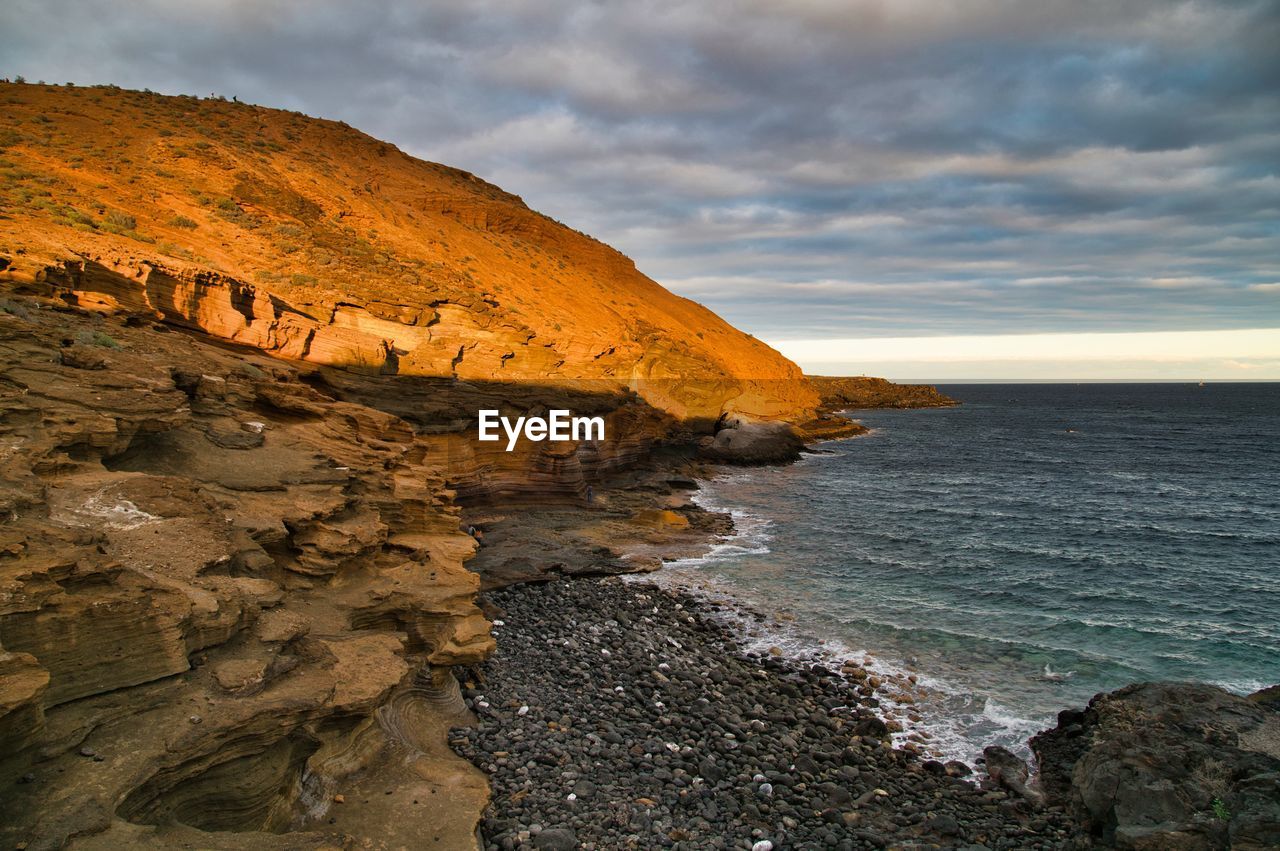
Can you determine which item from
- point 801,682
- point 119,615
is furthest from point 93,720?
point 801,682

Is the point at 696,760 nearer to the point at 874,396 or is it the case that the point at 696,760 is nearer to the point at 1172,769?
the point at 1172,769

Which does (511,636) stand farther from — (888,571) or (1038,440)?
(1038,440)

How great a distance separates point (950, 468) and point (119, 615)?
58.6 meters

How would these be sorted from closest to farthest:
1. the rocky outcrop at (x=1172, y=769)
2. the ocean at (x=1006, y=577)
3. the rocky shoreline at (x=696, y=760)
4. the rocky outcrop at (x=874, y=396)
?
1. the rocky outcrop at (x=1172, y=769)
2. the rocky shoreline at (x=696, y=760)
3. the ocean at (x=1006, y=577)
4. the rocky outcrop at (x=874, y=396)

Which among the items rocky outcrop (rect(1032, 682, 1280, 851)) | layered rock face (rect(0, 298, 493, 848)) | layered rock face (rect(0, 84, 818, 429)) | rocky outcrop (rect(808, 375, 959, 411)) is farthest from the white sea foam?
rocky outcrop (rect(808, 375, 959, 411))

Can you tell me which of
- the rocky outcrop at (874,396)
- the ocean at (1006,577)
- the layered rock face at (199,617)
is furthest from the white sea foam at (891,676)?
the rocky outcrop at (874,396)

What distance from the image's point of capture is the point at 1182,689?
42.8 feet

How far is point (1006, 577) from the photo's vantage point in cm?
2642

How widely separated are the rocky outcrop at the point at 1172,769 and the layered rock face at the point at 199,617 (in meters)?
9.79

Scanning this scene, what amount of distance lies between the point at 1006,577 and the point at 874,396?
134 m

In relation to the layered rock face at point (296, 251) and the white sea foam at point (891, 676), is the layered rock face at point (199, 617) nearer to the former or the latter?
the layered rock face at point (296, 251)

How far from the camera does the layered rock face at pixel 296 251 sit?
66.8ft

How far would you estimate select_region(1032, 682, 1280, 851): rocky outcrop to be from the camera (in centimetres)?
905

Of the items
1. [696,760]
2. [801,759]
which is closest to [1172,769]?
[801,759]
